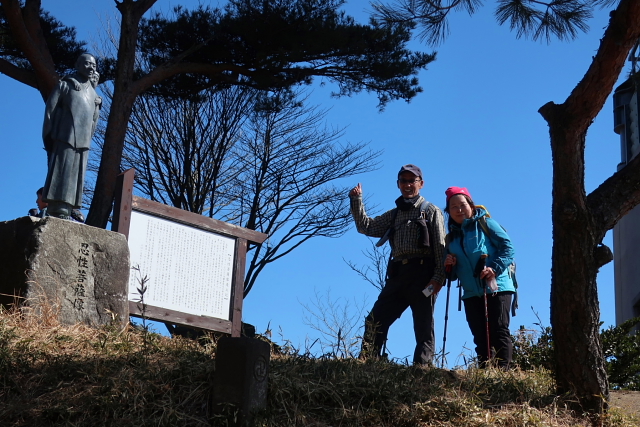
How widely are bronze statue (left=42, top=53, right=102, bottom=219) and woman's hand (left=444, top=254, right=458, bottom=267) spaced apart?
11.4 ft

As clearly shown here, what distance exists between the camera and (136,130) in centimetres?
1310

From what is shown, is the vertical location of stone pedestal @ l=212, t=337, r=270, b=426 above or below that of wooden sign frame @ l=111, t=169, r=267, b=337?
below

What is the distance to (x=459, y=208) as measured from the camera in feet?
19.9

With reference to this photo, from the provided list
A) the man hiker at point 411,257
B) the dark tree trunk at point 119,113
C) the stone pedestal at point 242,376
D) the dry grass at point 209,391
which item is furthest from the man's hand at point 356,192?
the dark tree trunk at point 119,113

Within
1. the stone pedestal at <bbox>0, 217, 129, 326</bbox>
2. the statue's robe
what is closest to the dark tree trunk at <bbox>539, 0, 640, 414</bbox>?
the stone pedestal at <bbox>0, 217, 129, 326</bbox>

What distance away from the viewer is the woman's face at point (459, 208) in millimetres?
6074

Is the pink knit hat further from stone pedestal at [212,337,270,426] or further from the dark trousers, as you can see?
stone pedestal at [212,337,270,426]

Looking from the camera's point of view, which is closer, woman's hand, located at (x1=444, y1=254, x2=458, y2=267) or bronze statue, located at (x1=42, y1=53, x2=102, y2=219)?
woman's hand, located at (x1=444, y1=254, x2=458, y2=267)

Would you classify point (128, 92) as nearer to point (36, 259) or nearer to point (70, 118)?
point (70, 118)

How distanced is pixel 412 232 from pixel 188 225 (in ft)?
11.4

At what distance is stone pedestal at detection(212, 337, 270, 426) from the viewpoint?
3748 mm

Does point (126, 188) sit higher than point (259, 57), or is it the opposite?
point (259, 57)

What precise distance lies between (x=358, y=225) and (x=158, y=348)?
2.32m

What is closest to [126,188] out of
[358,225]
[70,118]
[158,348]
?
[70,118]
